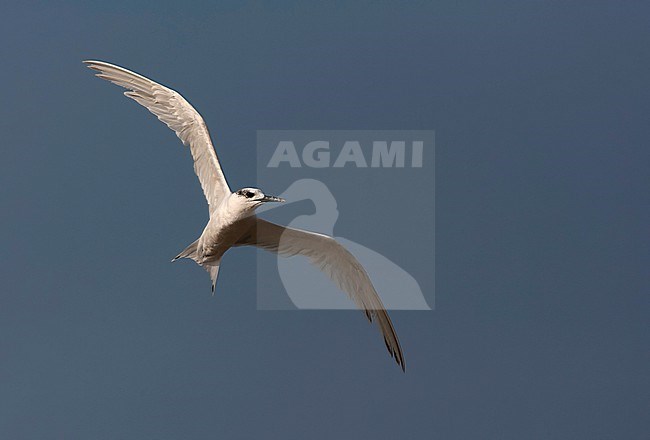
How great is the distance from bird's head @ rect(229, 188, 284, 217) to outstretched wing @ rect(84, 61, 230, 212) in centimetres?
140

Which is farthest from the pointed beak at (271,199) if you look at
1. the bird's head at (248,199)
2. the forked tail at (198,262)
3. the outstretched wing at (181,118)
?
the forked tail at (198,262)

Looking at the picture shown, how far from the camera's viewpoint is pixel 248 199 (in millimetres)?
11664

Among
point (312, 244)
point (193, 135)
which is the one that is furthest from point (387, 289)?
point (193, 135)

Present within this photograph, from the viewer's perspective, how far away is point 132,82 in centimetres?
1439

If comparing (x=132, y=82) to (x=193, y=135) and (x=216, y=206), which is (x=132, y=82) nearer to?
(x=193, y=135)

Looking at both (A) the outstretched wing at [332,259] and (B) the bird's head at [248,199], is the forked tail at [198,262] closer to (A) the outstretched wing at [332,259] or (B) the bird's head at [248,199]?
(A) the outstretched wing at [332,259]

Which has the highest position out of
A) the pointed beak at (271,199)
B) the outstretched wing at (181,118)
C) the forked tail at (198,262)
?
the outstretched wing at (181,118)

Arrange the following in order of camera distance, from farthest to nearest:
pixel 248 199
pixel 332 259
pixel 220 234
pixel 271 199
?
pixel 332 259 → pixel 220 234 → pixel 248 199 → pixel 271 199

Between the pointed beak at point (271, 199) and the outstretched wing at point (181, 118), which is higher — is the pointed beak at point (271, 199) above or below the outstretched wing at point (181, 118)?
below

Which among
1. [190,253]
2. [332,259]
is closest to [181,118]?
[190,253]

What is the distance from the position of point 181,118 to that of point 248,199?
2980 millimetres

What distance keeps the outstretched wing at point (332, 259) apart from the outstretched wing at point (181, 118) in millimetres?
908

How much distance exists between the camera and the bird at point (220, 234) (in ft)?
42.8

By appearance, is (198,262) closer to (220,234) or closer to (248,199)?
(220,234)
